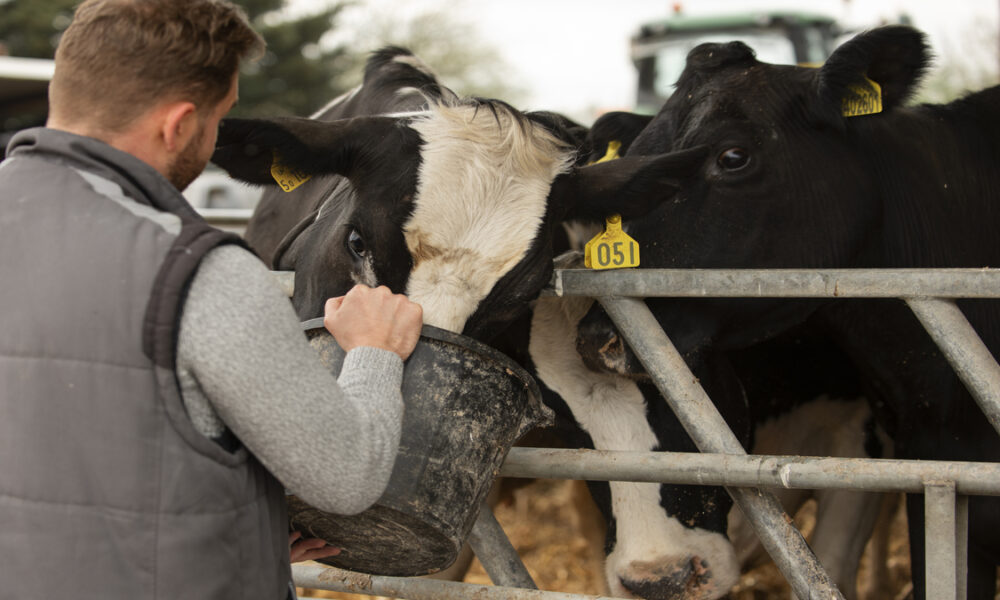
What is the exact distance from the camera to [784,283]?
84.4 inches

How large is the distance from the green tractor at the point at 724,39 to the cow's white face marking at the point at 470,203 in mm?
7652

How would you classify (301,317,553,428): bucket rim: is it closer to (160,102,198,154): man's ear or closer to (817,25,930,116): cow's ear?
(160,102,198,154): man's ear

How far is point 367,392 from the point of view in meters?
1.52

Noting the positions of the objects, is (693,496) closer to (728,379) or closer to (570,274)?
(728,379)

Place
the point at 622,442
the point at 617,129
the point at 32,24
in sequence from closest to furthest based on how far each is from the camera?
the point at 622,442, the point at 617,129, the point at 32,24

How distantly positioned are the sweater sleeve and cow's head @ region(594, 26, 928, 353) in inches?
56.1

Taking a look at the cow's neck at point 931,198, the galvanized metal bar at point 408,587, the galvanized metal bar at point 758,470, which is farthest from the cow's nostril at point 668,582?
the cow's neck at point 931,198

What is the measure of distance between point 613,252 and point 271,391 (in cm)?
132

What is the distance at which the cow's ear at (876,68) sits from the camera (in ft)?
8.87

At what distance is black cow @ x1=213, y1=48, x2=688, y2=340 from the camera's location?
2.13 m

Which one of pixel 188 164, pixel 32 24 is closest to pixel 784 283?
pixel 188 164

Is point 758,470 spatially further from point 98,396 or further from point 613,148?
point 613,148

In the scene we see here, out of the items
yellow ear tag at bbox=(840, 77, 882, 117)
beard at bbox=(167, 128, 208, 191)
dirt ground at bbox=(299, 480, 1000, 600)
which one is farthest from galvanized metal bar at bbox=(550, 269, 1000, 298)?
dirt ground at bbox=(299, 480, 1000, 600)

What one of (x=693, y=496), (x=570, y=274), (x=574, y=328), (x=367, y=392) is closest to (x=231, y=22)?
(x=367, y=392)
